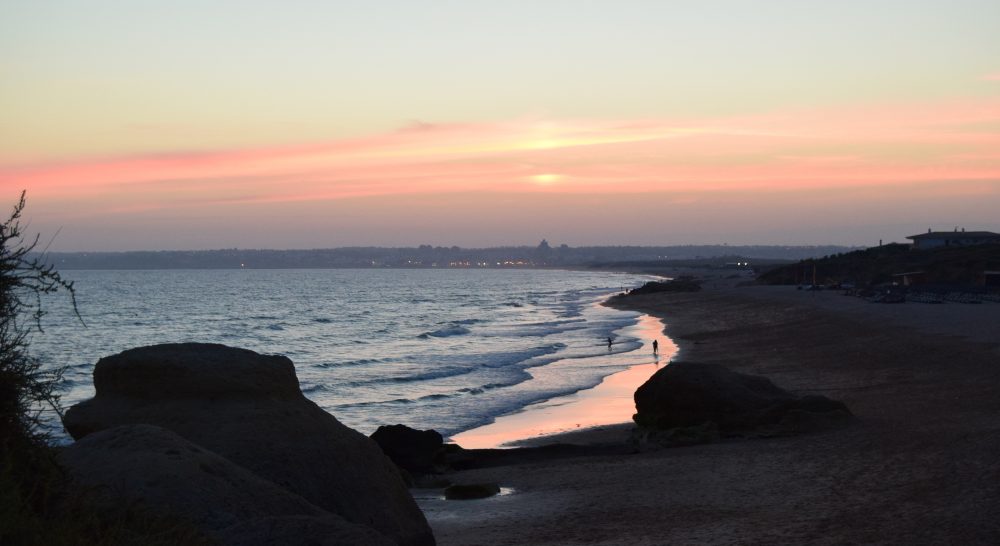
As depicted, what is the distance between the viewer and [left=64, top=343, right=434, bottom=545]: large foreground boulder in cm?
894

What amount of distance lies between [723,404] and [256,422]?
13142mm

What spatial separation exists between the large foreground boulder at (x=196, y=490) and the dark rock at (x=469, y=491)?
8.69 metres

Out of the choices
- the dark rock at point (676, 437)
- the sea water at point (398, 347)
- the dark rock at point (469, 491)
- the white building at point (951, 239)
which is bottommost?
the sea water at point (398, 347)

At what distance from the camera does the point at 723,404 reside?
20328 millimetres

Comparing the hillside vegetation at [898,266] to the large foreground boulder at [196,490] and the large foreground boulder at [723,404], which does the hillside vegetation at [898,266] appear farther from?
the large foreground boulder at [196,490]

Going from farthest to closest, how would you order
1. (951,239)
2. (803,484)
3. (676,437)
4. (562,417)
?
(951,239) → (562,417) → (676,437) → (803,484)

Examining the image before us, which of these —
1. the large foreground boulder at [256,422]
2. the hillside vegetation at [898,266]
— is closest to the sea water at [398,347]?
the large foreground boulder at [256,422]

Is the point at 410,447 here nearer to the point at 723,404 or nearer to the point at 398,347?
the point at 723,404

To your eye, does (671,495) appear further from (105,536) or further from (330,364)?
(330,364)

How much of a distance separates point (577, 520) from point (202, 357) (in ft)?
20.5

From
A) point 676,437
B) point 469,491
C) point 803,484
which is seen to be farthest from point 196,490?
point 676,437

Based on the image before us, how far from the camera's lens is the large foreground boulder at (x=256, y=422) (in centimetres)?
894

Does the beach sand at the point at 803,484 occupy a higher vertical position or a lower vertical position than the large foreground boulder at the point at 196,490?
lower

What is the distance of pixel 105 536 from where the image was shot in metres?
5.80
